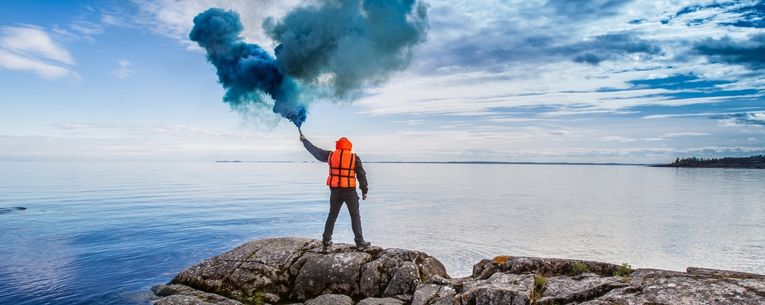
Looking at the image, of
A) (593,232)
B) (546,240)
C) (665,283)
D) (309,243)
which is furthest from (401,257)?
(593,232)

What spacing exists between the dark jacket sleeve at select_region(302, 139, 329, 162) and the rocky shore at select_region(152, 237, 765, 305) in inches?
110

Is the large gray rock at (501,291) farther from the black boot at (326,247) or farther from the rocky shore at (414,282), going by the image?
the black boot at (326,247)

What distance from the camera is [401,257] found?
45.7 feet

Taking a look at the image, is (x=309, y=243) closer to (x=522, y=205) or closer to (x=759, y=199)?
(x=522, y=205)

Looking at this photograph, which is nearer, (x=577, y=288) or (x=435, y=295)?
(x=577, y=288)

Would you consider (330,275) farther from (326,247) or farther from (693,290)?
(693,290)

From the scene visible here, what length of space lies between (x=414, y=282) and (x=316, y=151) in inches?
188

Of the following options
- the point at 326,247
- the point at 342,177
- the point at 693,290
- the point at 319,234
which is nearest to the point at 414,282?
the point at 326,247

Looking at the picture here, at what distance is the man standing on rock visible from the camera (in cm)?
1405

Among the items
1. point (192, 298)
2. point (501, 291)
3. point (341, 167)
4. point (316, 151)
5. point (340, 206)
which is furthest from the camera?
point (316, 151)

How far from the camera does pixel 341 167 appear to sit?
1410 cm

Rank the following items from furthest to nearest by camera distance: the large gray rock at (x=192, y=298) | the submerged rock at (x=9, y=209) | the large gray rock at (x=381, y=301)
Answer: the submerged rock at (x=9, y=209)
the large gray rock at (x=192, y=298)
the large gray rock at (x=381, y=301)

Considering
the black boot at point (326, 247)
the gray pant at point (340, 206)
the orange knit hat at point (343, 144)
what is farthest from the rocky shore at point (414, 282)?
the orange knit hat at point (343, 144)

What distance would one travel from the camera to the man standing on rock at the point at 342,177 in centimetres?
1405
